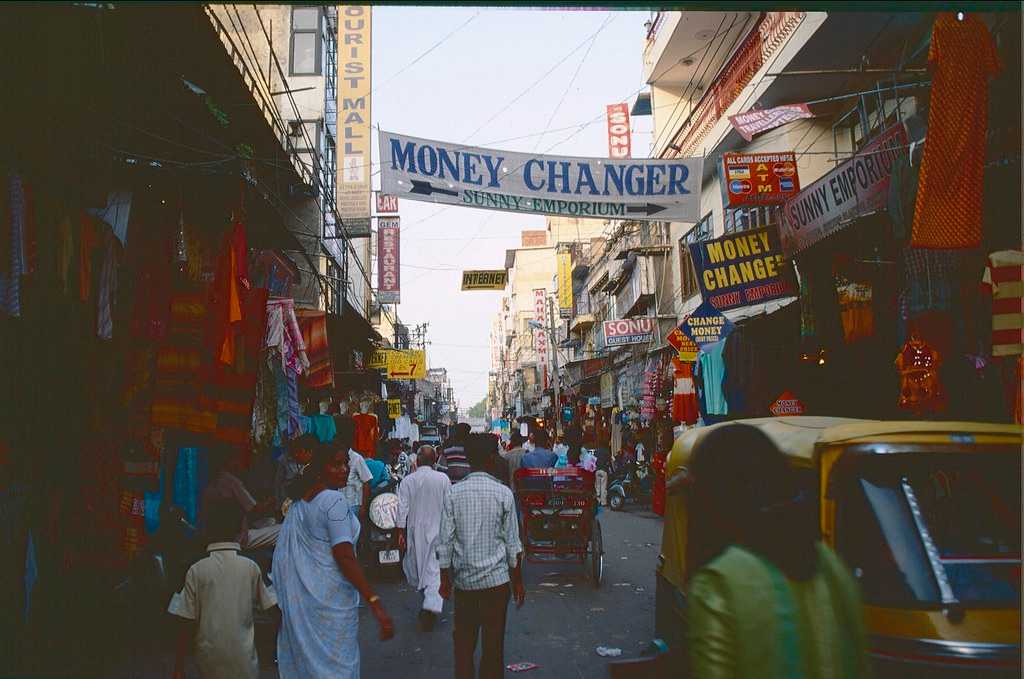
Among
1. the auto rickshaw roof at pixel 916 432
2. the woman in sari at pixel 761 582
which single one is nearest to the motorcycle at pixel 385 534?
the auto rickshaw roof at pixel 916 432

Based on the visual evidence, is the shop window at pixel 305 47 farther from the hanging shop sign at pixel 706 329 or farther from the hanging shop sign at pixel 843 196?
the hanging shop sign at pixel 843 196

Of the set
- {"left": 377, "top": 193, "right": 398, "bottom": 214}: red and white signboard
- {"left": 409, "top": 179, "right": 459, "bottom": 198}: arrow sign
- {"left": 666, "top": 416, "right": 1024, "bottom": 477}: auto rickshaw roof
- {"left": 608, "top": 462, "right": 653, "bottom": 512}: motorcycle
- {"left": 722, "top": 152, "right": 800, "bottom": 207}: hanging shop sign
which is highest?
{"left": 377, "top": 193, "right": 398, "bottom": 214}: red and white signboard

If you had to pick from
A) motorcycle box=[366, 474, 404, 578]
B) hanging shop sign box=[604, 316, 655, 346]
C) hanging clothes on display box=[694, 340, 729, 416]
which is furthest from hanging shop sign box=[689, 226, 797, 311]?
hanging shop sign box=[604, 316, 655, 346]

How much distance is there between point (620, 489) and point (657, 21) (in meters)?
13.6

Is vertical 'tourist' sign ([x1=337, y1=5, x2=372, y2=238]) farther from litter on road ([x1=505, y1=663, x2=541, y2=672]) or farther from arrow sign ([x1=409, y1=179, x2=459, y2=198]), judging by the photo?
litter on road ([x1=505, y1=663, x2=541, y2=672])

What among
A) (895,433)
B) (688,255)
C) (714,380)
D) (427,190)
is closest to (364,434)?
(714,380)

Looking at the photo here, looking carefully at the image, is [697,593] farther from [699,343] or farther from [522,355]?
[522,355]

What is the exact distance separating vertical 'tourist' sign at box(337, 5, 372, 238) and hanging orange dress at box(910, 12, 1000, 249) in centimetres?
1610

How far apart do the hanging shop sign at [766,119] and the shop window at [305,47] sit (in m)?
13.4

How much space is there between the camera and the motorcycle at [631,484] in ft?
70.2

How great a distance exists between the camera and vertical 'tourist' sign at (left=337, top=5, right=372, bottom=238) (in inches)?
804

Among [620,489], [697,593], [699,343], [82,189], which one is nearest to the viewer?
[697,593]

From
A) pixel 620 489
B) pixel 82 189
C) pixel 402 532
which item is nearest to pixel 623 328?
pixel 620 489

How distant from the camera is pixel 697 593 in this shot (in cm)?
214
